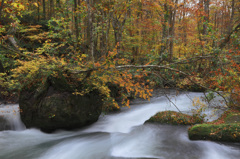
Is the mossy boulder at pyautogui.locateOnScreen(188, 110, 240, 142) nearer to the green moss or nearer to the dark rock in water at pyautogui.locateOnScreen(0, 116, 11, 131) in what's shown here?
the green moss

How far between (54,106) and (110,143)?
2340mm

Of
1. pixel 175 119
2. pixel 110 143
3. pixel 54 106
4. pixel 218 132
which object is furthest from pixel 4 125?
pixel 218 132

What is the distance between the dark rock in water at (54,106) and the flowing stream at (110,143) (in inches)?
16.7

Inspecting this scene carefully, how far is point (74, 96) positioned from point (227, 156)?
17.0ft

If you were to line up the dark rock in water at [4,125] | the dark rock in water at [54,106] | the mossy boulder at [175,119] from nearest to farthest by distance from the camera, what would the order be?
the dark rock in water at [54,106] < the dark rock in water at [4,125] < the mossy boulder at [175,119]

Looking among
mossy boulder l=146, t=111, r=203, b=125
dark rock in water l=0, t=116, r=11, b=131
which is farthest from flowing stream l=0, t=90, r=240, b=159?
mossy boulder l=146, t=111, r=203, b=125

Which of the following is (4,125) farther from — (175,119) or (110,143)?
(175,119)

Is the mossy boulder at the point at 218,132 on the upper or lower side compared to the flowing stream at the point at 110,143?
upper

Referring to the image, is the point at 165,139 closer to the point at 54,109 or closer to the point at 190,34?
the point at 54,109

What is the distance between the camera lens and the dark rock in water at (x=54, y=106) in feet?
19.7

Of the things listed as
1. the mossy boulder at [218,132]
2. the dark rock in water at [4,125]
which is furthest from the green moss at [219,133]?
the dark rock in water at [4,125]

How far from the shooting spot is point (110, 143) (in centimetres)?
593

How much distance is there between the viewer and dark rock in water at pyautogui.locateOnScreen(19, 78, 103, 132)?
602 cm

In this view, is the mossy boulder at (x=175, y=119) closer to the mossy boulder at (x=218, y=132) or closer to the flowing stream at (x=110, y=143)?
the flowing stream at (x=110, y=143)
